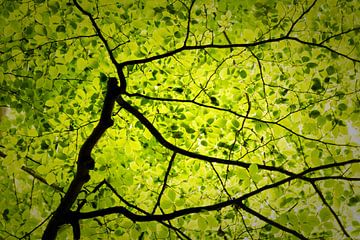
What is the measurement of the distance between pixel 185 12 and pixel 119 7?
0.38m

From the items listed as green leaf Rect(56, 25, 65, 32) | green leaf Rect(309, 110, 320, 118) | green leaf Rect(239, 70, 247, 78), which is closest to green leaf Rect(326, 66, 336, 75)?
green leaf Rect(309, 110, 320, 118)

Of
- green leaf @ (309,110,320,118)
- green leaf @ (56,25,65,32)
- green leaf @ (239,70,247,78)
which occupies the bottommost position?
green leaf @ (309,110,320,118)

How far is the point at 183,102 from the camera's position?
231cm

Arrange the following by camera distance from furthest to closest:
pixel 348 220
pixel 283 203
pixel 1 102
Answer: pixel 1 102, pixel 348 220, pixel 283 203

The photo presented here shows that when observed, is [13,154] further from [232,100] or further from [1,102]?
[232,100]

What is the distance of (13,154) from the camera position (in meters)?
2.22

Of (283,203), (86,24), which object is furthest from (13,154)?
(283,203)

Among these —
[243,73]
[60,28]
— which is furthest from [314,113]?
[60,28]

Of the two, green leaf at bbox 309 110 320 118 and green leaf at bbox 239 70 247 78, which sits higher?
green leaf at bbox 239 70 247 78

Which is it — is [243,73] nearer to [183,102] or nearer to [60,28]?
[183,102]

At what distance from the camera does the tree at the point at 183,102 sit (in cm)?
225

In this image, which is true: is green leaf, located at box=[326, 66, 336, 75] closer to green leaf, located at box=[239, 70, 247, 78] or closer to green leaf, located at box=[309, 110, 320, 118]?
green leaf, located at box=[309, 110, 320, 118]

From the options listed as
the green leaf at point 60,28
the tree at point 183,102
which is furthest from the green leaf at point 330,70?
the green leaf at point 60,28

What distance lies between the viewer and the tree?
2246mm
